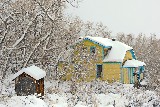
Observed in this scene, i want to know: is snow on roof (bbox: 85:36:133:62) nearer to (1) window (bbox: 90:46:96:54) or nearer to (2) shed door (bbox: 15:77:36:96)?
(1) window (bbox: 90:46:96:54)

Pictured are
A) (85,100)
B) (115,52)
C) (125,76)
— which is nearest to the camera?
(85,100)

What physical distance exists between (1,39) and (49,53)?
29.0 feet

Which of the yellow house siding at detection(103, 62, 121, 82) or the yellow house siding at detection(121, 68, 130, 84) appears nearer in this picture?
the yellow house siding at detection(103, 62, 121, 82)

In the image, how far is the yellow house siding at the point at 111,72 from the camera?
34.4 m

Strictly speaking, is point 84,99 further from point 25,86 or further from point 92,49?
point 92,49

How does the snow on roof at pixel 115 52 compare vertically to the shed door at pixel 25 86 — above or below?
above

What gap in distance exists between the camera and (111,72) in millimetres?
34750

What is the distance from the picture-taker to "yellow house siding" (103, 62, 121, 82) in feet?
113

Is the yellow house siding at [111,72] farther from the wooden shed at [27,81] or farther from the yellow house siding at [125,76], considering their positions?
the wooden shed at [27,81]

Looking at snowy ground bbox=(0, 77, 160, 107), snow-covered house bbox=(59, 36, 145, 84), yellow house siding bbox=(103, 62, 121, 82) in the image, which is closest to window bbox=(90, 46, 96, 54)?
snow-covered house bbox=(59, 36, 145, 84)

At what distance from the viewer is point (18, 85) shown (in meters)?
22.3

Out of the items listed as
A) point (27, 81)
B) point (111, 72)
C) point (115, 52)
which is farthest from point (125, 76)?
point (27, 81)

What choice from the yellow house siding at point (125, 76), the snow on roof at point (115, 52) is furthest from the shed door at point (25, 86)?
the yellow house siding at point (125, 76)

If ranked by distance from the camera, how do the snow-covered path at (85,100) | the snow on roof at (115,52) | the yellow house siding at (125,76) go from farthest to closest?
1. the yellow house siding at (125,76)
2. the snow on roof at (115,52)
3. the snow-covered path at (85,100)
